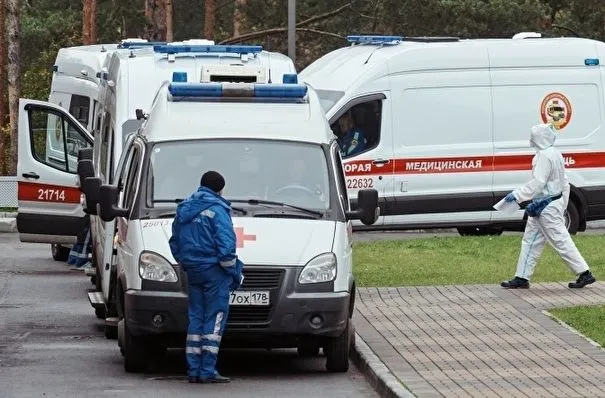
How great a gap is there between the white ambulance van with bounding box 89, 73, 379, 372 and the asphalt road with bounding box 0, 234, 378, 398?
0.88 feet

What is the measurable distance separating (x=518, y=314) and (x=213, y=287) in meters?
4.25

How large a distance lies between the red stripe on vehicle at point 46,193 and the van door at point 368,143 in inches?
178

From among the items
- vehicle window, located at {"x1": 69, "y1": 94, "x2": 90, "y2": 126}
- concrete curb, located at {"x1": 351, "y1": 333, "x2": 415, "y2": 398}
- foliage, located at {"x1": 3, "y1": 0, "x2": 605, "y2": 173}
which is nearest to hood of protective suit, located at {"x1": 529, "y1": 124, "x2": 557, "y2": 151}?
concrete curb, located at {"x1": 351, "y1": 333, "x2": 415, "y2": 398}

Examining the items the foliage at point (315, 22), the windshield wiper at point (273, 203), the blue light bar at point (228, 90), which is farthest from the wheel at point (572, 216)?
the foliage at point (315, 22)

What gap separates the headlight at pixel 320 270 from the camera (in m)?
12.8

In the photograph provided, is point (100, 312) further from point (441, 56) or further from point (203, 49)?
point (441, 56)

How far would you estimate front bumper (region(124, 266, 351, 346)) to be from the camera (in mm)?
12703

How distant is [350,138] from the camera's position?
82.4 ft

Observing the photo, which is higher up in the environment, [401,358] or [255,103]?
[255,103]

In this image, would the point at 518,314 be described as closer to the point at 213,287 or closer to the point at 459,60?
the point at 213,287

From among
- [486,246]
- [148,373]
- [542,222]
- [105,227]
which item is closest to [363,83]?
[486,246]

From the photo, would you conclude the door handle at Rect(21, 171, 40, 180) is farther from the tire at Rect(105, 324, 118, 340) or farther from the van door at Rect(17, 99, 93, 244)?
the tire at Rect(105, 324, 118, 340)

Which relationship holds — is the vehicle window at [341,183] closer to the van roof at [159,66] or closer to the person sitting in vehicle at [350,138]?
the van roof at [159,66]

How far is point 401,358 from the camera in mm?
12953
